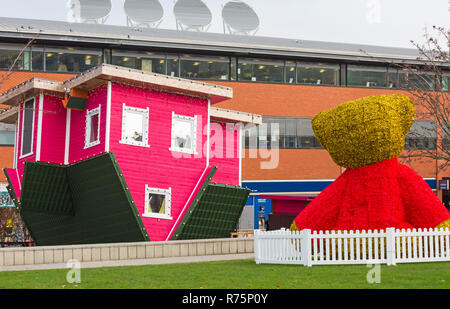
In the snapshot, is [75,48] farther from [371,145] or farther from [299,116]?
[371,145]

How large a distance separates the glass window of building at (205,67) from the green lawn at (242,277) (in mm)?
30668

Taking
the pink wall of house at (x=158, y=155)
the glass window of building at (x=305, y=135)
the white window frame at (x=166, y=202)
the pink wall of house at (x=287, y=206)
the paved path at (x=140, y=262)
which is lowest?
the paved path at (x=140, y=262)

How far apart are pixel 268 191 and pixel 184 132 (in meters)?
23.3

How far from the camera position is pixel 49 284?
1273 cm

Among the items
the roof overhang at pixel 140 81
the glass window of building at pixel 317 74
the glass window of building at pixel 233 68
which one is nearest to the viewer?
the roof overhang at pixel 140 81

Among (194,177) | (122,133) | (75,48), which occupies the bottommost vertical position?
(194,177)

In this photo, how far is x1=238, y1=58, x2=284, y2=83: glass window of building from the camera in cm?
4734

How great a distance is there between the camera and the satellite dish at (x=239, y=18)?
164 feet

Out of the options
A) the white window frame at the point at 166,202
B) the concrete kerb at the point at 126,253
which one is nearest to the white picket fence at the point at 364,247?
the concrete kerb at the point at 126,253

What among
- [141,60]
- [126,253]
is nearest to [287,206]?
[141,60]

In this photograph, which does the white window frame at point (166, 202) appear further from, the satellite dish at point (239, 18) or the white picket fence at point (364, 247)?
the satellite dish at point (239, 18)

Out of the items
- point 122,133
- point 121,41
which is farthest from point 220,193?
point 121,41

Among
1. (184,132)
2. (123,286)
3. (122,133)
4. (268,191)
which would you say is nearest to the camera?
(123,286)

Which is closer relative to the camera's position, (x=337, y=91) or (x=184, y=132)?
(x=184, y=132)
